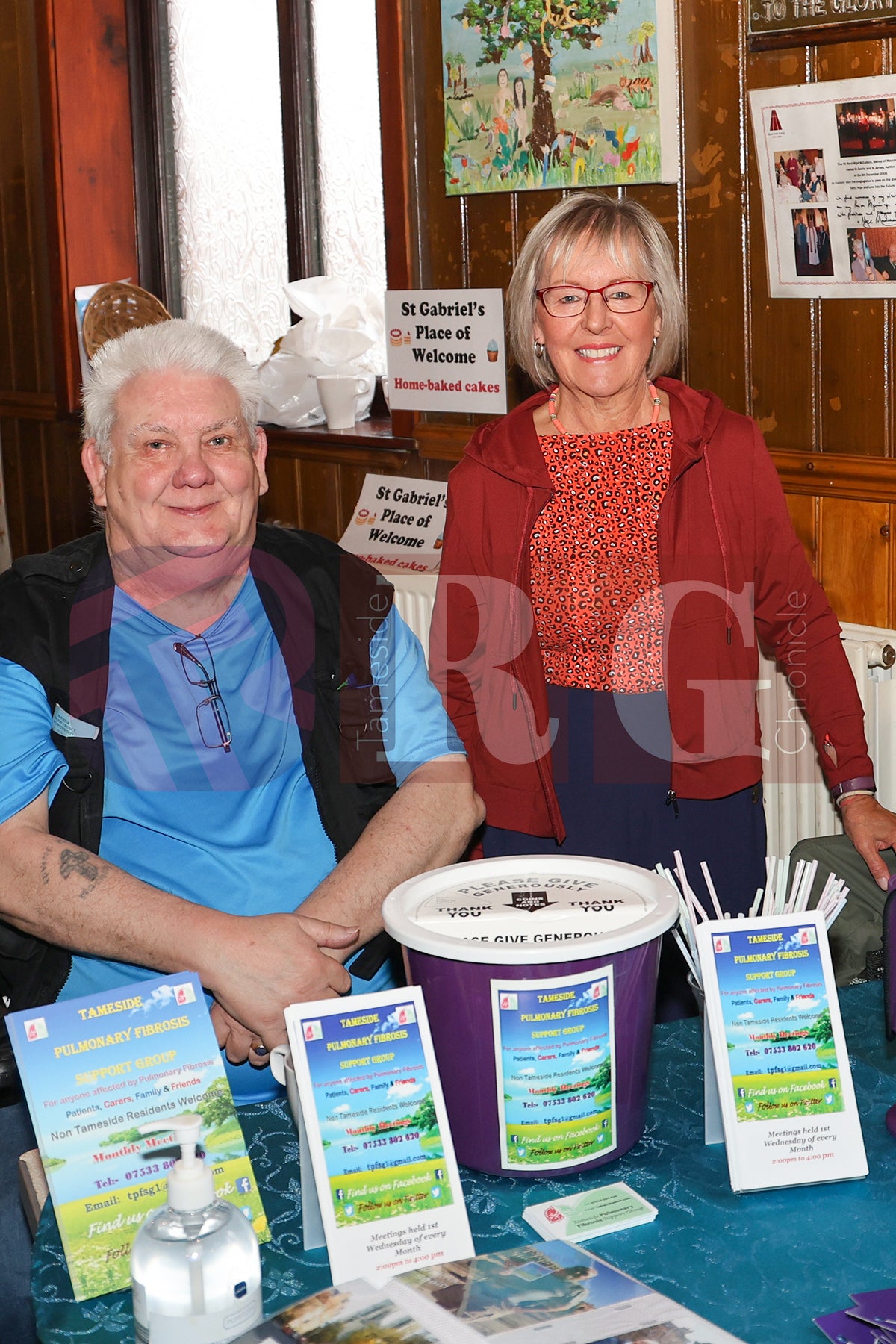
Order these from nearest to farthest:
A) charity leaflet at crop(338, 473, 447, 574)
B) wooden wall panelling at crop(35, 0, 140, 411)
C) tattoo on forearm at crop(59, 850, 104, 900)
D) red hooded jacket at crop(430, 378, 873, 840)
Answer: tattoo on forearm at crop(59, 850, 104, 900) → red hooded jacket at crop(430, 378, 873, 840) → charity leaflet at crop(338, 473, 447, 574) → wooden wall panelling at crop(35, 0, 140, 411)

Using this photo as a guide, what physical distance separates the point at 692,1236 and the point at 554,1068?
147mm

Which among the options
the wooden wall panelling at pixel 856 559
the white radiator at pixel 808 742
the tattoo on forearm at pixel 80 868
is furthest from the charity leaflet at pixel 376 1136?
the wooden wall panelling at pixel 856 559

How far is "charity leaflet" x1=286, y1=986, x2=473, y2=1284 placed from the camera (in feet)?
3.14

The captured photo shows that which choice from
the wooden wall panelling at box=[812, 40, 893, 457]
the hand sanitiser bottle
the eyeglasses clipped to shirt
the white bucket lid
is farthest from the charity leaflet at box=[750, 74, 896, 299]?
the hand sanitiser bottle

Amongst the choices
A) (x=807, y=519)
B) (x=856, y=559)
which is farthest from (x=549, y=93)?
(x=856, y=559)

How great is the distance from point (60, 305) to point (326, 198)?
3.53 ft

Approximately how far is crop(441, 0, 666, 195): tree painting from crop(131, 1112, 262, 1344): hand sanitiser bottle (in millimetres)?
2058

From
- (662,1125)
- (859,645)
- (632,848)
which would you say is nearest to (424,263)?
(859,645)

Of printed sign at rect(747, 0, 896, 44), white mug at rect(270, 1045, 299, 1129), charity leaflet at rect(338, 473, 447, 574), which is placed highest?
printed sign at rect(747, 0, 896, 44)

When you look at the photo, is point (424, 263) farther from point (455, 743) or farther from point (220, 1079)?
point (220, 1079)

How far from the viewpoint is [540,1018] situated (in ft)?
3.30

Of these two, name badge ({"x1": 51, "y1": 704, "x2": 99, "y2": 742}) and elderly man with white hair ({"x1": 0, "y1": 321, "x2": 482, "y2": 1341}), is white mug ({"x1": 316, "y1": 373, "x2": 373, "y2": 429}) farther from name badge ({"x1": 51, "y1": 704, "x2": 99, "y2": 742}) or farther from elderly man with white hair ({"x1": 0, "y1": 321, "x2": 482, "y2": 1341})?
name badge ({"x1": 51, "y1": 704, "x2": 99, "y2": 742})

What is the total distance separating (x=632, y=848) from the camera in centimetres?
202

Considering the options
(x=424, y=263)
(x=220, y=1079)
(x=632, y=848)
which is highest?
(x=424, y=263)
